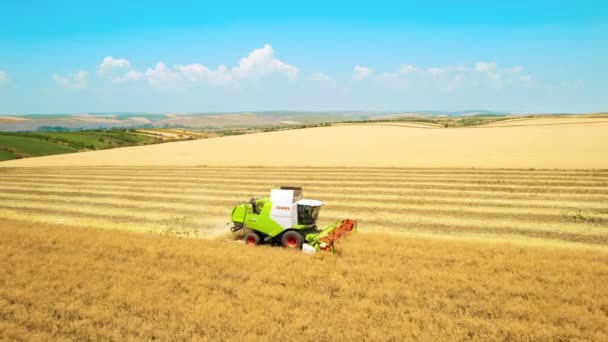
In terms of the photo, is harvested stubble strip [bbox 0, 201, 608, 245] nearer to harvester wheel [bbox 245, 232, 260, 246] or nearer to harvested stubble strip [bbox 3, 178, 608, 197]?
harvester wheel [bbox 245, 232, 260, 246]

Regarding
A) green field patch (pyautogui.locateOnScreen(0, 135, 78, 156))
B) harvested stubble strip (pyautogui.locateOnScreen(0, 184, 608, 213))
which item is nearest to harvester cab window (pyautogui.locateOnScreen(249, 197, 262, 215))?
harvested stubble strip (pyautogui.locateOnScreen(0, 184, 608, 213))

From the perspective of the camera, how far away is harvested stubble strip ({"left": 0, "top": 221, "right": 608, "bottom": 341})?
8289mm

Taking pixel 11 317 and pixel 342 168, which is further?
pixel 342 168

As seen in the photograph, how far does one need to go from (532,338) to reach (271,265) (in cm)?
689

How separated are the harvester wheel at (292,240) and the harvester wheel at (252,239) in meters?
1.12

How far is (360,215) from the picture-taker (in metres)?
19.7

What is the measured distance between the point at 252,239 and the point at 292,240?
1.67m

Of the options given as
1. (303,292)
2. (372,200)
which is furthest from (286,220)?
(372,200)

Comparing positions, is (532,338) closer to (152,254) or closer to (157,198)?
(152,254)

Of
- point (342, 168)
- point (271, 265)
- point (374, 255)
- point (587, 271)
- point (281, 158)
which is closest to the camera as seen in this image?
point (587, 271)

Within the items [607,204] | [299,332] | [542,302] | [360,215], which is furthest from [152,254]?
[607,204]

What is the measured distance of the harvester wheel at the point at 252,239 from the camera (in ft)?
49.4

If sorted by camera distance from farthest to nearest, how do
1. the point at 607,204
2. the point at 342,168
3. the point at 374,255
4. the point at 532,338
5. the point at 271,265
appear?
the point at 342,168 → the point at 607,204 → the point at 374,255 → the point at 271,265 → the point at 532,338

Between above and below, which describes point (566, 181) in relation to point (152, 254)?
above
